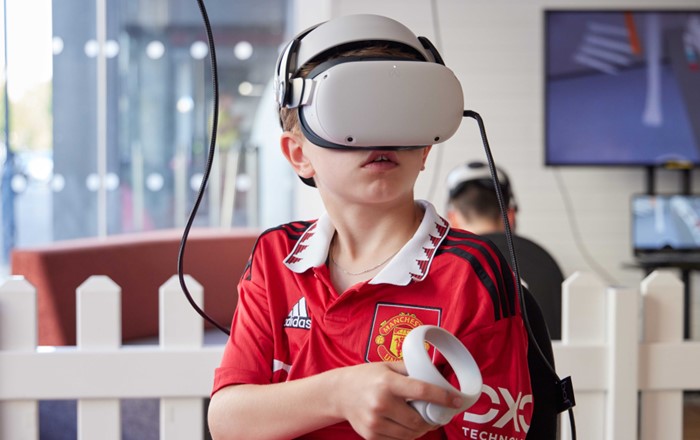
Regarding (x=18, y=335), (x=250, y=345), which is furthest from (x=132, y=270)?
(x=250, y=345)

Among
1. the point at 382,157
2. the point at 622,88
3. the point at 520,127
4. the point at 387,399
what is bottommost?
the point at 387,399

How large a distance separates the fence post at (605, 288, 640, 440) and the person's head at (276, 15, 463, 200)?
67 cm

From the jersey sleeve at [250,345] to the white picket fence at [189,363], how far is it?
1.40 ft

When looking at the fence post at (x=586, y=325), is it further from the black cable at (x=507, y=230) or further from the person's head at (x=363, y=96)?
the person's head at (x=363, y=96)

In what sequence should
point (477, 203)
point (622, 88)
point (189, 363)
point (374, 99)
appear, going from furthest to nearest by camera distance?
point (622, 88) → point (477, 203) → point (189, 363) → point (374, 99)

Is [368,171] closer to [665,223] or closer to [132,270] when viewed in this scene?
[132,270]

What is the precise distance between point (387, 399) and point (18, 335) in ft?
2.92

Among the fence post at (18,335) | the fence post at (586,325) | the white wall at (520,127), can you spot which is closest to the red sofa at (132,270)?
the white wall at (520,127)

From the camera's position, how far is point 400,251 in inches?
37.3

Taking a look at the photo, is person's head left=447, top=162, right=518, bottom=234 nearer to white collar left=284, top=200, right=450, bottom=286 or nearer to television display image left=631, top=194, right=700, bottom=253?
white collar left=284, top=200, right=450, bottom=286

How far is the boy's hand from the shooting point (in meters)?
0.74

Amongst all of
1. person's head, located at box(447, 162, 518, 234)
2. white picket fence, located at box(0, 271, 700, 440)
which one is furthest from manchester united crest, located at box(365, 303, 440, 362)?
person's head, located at box(447, 162, 518, 234)

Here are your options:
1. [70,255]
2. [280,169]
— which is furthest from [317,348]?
[280,169]

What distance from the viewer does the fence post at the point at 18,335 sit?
1.43 m
